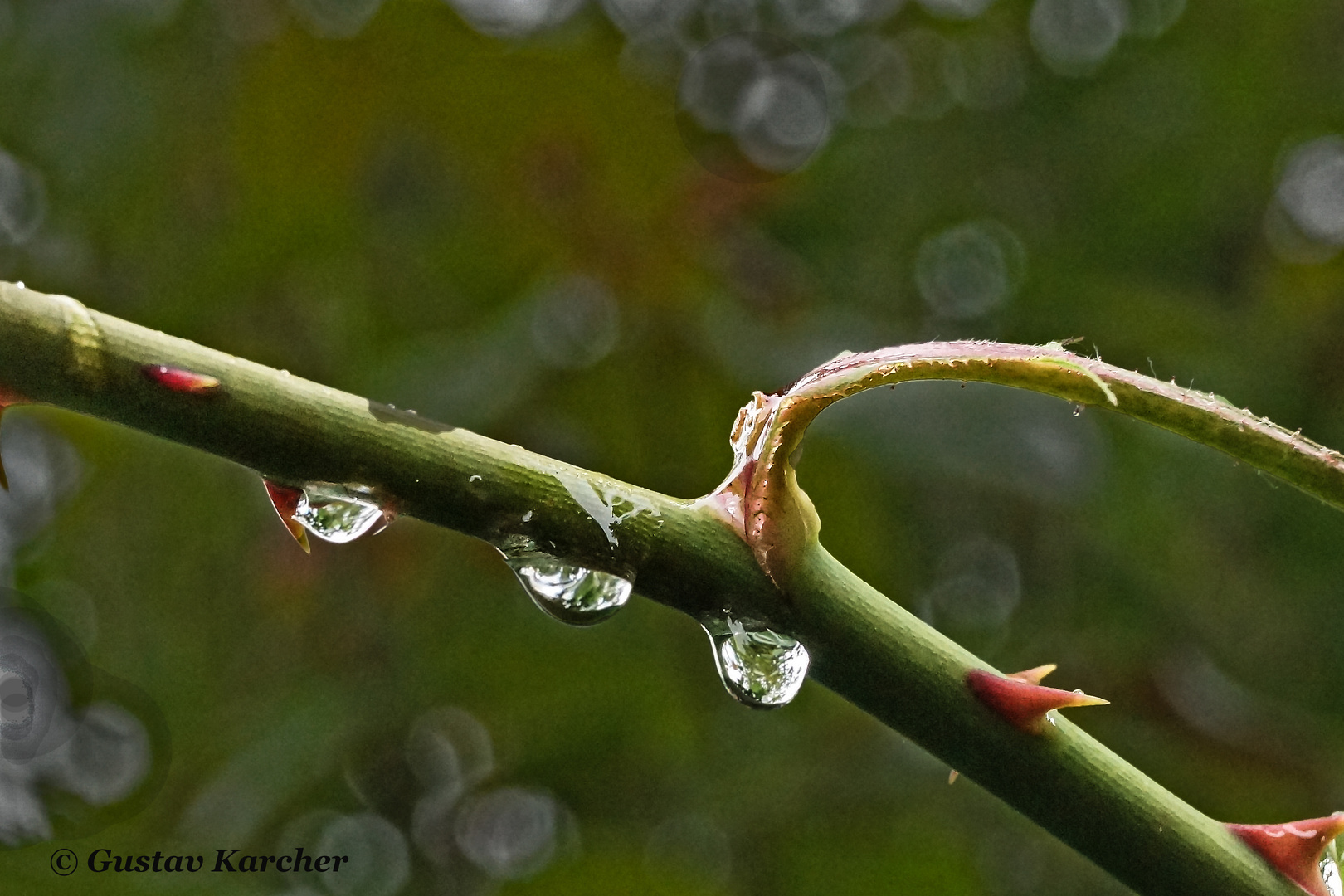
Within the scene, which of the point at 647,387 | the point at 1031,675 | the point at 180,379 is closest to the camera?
the point at 180,379

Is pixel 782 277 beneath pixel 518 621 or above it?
above

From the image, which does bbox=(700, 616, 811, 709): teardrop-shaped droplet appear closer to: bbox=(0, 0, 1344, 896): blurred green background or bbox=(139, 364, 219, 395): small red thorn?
bbox=(139, 364, 219, 395): small red thorn

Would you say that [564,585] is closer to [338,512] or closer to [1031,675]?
[338,512]

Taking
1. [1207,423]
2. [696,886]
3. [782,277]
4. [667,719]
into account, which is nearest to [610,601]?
[1207,423]

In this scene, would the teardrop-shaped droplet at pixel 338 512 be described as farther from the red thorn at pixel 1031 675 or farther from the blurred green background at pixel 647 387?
the blurred green background at pixel 647 387

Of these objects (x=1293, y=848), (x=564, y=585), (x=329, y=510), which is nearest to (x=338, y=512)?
(x=329, y=510)

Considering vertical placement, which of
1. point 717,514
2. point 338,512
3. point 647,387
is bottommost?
point 647,387

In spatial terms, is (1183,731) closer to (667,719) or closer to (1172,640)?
(1172,640)

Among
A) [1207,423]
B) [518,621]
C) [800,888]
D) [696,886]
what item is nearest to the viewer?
[1207,423]
